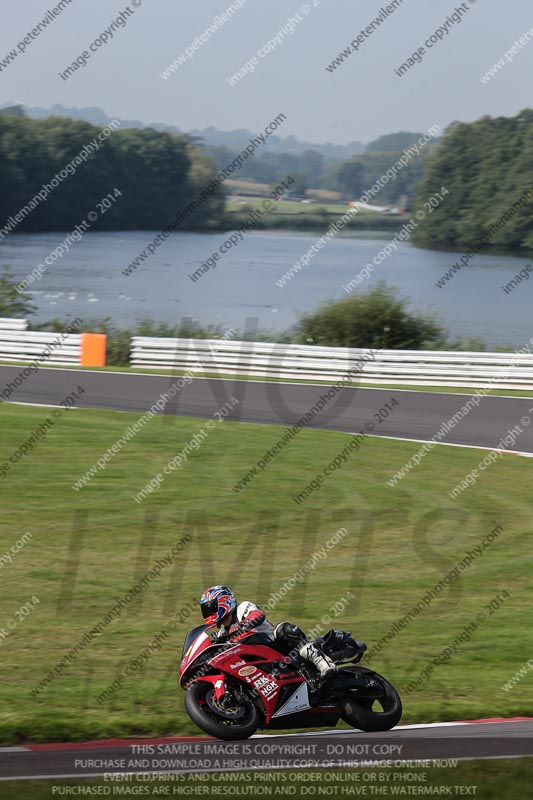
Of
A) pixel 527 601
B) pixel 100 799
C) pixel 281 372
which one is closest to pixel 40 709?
pixel 100 799

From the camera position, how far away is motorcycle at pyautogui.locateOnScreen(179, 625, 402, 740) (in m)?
7.20

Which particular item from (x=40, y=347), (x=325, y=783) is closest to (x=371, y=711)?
(x=325, y=783)

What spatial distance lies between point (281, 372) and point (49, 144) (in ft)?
132

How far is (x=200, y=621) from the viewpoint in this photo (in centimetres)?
1066

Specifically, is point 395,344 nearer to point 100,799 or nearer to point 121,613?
point 121,613

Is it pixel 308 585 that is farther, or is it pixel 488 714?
pixel 308 585

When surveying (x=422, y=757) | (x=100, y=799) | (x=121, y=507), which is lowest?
(x=121, y=507)

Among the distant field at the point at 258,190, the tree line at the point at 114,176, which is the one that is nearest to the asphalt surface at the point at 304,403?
the distant field at the point at 258,190

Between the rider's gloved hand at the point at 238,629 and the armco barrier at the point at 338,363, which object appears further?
the armco barrier at the point at 338,363

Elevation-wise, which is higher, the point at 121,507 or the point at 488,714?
the point at 488,714

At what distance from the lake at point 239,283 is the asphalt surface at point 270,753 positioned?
2367 centimetres

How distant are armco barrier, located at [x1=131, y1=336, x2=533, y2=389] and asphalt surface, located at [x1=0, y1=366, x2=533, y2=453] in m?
1.31

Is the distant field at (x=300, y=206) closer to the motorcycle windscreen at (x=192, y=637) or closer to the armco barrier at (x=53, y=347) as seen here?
the armco barrier at (x=53, y=347)

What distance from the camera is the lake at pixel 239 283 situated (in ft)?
123
